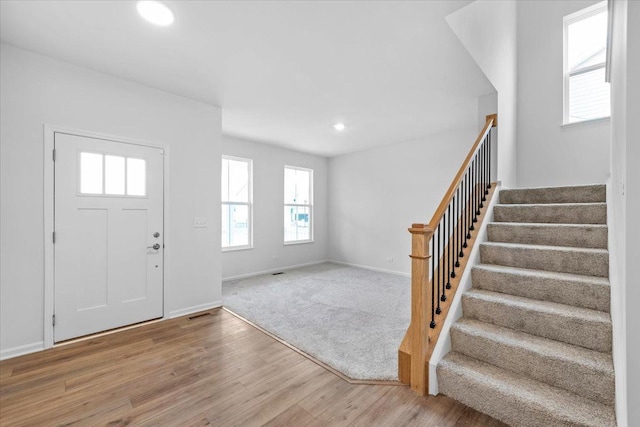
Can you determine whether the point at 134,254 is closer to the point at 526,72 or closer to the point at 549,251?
the point at 549,251

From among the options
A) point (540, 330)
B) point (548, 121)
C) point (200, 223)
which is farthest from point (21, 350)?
point (548, 121)

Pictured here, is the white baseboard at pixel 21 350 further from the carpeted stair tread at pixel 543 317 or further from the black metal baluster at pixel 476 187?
the black metal baluster at pixel 476 187

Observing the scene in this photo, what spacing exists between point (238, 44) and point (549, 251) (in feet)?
10.0

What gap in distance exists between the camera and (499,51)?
10.4ft

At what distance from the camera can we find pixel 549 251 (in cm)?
220

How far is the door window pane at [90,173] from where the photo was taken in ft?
8.93

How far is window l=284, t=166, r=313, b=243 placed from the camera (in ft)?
20.6

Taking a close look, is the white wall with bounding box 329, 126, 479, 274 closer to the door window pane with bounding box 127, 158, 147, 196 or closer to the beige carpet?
the beige carpet

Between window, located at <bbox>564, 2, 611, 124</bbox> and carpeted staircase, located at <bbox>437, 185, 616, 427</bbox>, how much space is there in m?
1.85

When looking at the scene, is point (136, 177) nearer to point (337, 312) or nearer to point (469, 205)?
point (337, 312)

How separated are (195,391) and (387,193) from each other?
4.72 m

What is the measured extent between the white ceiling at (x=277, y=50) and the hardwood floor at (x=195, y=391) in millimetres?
2661

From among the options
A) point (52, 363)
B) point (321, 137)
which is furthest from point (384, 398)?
point (321, 137)

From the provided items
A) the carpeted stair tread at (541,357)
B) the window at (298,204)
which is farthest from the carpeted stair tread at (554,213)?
the window at (298,204)
